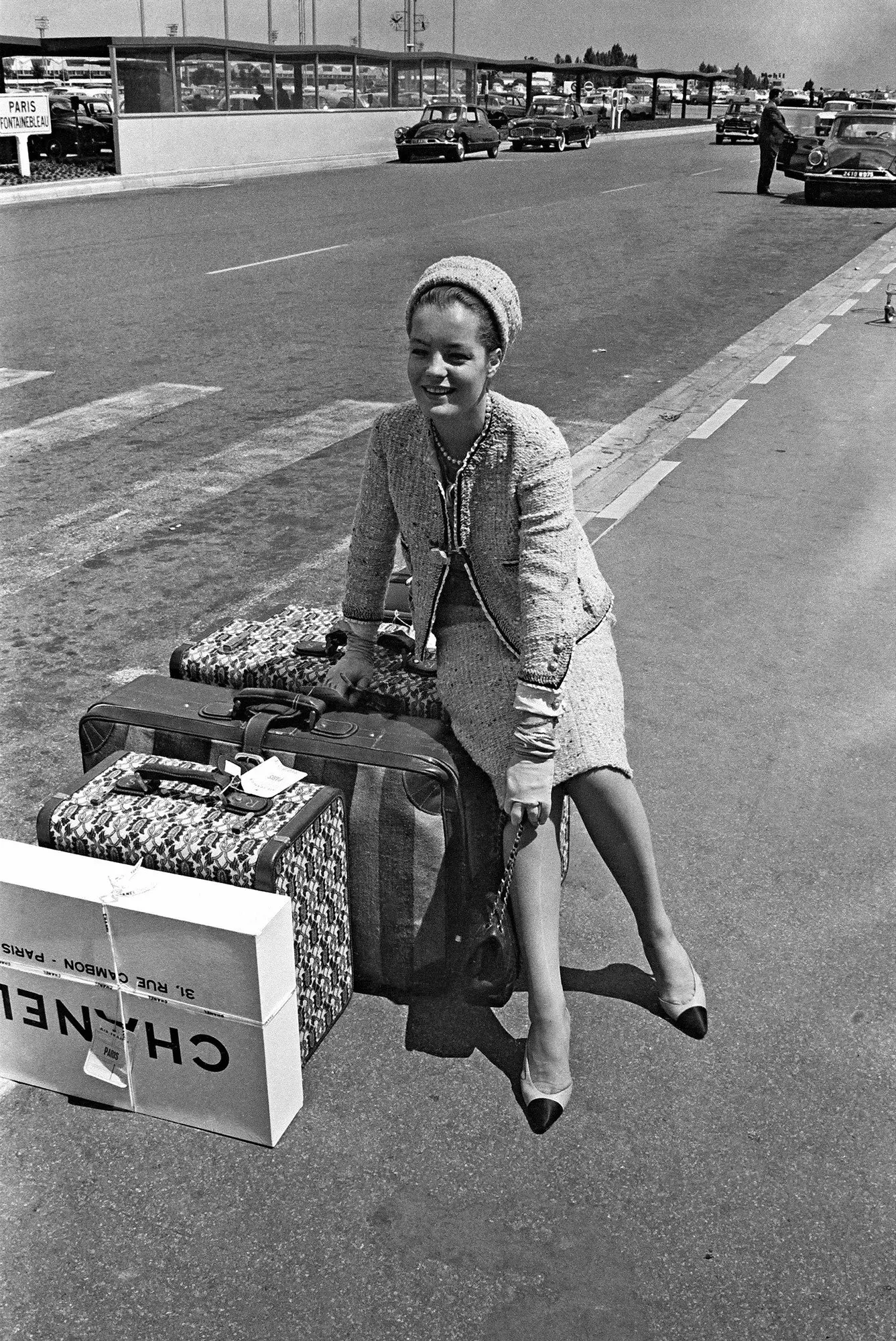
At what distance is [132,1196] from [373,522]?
1.57m

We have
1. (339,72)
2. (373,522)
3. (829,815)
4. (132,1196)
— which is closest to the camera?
(132,1196)

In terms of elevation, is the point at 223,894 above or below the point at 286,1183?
above

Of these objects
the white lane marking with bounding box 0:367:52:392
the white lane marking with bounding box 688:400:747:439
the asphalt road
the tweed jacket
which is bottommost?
the white lane marking with bounding box 688:400:747:439

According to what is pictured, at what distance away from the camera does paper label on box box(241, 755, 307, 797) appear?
2.91 metres

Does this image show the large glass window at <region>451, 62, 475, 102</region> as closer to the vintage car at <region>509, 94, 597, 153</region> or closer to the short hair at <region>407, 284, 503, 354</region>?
the vintage car at <region>509, 94, 597, 153</region>

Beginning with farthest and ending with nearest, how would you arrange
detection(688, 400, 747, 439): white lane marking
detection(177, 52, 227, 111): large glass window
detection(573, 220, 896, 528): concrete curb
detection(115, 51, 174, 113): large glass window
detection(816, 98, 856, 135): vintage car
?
detection(177, 52, 227, 111): large glass window → detection(115, 51, 174, 113): large glass window → detection(816, 98, 856, 135): vintage car → detection(688, 400, 747, 439): white lane marking → detection(573, 220, 896, 528): concrete curb

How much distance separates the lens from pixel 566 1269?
2.47 metres

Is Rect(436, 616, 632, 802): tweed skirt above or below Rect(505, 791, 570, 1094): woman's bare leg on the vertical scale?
above

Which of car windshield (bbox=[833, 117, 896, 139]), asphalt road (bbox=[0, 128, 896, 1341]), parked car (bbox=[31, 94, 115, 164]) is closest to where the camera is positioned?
asphalt road (bbox=[0, 128, 896, 1341])

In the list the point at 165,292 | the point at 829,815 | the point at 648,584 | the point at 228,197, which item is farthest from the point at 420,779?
the point at 228,197

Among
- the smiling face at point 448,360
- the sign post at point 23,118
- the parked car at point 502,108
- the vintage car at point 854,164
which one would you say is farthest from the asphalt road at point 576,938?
the parked car at point 502,108

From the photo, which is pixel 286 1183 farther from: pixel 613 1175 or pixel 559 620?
pixel 559 620

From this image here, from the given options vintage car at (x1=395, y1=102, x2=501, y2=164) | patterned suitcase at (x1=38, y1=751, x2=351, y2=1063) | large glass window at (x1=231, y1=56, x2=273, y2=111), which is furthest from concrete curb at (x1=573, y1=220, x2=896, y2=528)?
vintage car at (x1=395, y1=102, x2=501, y2=164)

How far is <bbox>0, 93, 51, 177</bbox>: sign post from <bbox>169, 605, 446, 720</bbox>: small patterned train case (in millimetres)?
28513
